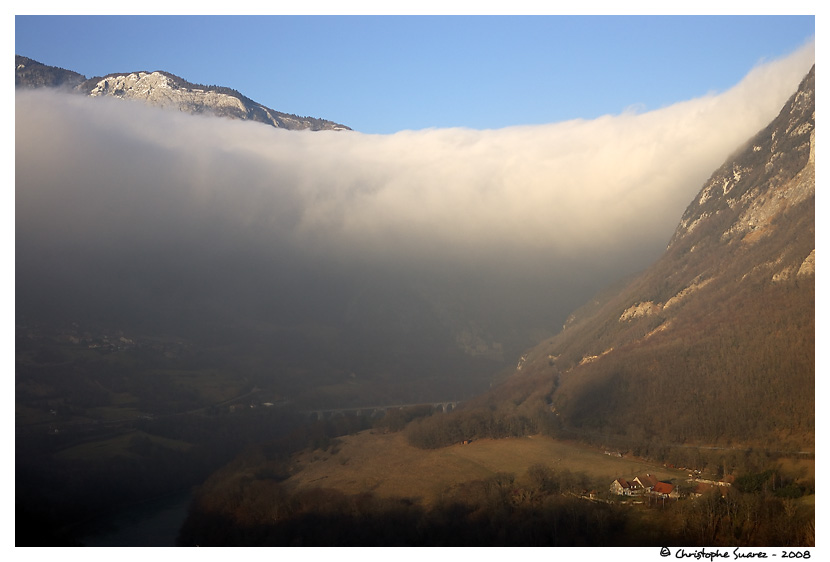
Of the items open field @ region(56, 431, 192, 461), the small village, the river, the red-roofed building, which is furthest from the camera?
open field @ region(56, 431, 192, 461)

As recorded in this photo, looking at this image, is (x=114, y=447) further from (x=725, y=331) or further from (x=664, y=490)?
(x=725, y=331)

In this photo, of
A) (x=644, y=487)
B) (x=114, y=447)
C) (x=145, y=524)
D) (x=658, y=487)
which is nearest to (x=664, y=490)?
(x=658, y=487)

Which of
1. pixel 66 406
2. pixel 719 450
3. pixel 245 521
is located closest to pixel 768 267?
pixel 719 450

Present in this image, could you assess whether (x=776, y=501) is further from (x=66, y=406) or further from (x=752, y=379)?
(x=66, y=406)

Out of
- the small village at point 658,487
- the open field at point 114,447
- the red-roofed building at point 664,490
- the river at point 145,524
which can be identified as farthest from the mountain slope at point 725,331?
the open field at point 114,447

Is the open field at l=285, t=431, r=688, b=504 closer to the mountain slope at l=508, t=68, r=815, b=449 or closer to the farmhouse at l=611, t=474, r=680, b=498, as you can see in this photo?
the farmhouse at l=611, t=474, r=680, b=498

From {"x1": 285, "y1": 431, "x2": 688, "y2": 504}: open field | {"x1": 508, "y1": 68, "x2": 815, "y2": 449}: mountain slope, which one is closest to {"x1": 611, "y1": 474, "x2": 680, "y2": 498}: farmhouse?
{"x1": 285, "y1": 431, "x2": 688, "y2": 504}: open field

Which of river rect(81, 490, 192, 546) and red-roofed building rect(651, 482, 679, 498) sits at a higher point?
red-roofed building rect(651, 482, 679, 498)
